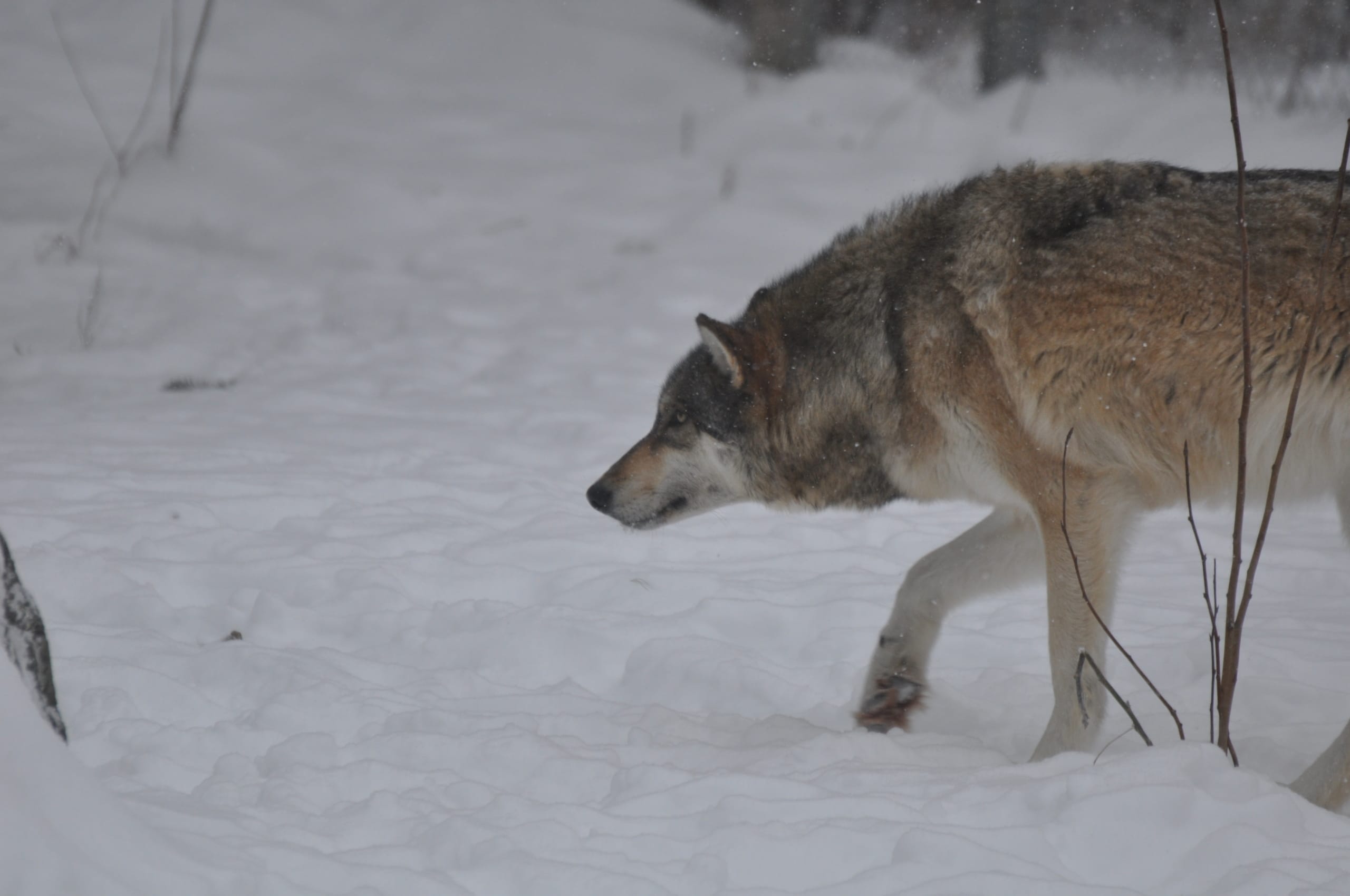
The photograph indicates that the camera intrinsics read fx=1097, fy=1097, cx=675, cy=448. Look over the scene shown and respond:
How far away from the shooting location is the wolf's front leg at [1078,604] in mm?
3188

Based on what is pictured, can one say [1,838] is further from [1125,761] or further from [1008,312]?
[1008,312]

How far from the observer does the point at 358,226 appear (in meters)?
9.84

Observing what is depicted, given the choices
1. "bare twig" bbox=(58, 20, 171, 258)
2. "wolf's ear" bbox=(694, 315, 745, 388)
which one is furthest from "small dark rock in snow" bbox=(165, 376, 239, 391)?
"wolf's ear" bbox=(694, 315, 745, 388)

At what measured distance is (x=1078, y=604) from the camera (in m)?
3.24

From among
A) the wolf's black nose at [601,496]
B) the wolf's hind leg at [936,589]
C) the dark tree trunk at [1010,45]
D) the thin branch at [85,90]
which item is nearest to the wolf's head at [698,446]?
the wolf's black nose at [601,496]

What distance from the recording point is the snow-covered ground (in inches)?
90.7

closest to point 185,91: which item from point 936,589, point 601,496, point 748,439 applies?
point 601,496

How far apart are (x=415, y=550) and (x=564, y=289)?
481 cm

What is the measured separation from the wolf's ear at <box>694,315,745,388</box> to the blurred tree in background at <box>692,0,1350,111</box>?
9385 millimetres

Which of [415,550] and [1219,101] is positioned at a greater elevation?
[1219,101]

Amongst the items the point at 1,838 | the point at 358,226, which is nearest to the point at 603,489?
the point at 1,838

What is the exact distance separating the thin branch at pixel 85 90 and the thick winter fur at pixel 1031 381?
7185 mm

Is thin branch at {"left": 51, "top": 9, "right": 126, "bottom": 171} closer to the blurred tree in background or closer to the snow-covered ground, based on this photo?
the snow-covered ground

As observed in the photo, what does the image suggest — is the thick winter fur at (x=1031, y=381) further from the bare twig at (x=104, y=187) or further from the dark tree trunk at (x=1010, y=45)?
the dark tree trunk at (x=1010, y=45)
